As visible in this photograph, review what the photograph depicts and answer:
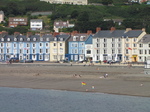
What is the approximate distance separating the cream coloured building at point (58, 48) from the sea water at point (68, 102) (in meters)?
40.3

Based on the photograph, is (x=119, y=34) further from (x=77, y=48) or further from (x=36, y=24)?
(x=36, y=24)

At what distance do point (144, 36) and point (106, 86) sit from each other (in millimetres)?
35410

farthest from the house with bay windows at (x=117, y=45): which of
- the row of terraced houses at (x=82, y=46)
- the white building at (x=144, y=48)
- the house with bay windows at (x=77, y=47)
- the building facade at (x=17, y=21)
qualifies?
the building facade at (x=17, y=21)

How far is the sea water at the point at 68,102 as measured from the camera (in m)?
32.8

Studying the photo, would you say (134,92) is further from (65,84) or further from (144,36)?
(144,36)

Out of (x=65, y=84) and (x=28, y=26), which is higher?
(x=28, y=26)

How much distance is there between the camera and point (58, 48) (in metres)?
80.8

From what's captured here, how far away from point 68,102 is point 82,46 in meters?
45.3

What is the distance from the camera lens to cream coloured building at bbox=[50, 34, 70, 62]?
80.8m

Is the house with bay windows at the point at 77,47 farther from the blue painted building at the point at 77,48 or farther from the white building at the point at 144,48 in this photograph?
the white building at the point at 144,48

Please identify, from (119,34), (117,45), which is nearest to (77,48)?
(117,45)

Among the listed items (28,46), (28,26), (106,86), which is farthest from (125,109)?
(28,26)

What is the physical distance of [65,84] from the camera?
43.8 metres

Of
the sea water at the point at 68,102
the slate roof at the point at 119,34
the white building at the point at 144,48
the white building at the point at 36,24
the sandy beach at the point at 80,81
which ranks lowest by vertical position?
the sea water at the point at 68,102
